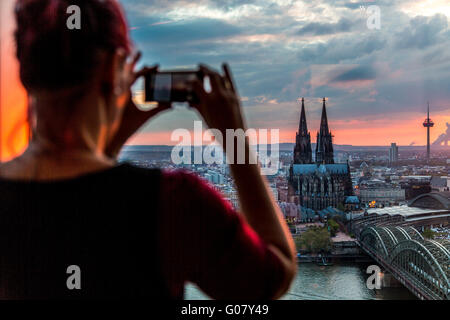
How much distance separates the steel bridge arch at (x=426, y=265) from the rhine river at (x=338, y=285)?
0.27m

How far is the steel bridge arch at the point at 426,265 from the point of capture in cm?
447

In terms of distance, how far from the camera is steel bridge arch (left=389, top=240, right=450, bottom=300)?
4469 mm

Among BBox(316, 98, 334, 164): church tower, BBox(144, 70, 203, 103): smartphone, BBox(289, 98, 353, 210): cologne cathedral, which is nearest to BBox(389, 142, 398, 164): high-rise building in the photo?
BBox(144, 70, 203, 103): smartphone

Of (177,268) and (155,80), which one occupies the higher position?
(155,80)

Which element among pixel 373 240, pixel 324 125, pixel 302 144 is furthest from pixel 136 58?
pixel 302 144

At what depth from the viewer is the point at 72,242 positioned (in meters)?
0.30

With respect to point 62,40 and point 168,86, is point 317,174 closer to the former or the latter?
point 168,86

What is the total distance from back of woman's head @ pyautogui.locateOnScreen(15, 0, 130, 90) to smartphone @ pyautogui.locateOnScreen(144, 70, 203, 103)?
0.11 meters

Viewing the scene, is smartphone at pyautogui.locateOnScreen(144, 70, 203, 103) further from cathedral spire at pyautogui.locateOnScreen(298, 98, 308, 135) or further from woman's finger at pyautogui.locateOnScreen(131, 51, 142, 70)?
cathedral spire at pyautogui.locateOnScreen(298, 98, 308, 135)

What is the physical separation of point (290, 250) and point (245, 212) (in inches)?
1.8
